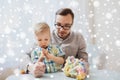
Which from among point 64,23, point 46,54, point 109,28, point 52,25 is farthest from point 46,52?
point 109,28

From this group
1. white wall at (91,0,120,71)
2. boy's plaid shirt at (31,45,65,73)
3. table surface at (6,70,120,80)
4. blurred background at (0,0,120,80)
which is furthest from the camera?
white wall at (91,0,120,71)

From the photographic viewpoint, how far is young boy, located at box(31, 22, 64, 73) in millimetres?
1436

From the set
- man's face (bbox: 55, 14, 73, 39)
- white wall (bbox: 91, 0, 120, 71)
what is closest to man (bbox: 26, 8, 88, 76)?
man's face (bbox: 55, 14, 73, 39)

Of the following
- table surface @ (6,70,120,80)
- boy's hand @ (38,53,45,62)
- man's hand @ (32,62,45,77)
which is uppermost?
boy's hand @ (38,53,45,62)

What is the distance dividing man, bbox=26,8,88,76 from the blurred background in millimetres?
221

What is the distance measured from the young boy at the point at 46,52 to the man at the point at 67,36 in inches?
6.5

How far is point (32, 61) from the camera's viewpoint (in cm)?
→ 158

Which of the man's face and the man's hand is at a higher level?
the man's face

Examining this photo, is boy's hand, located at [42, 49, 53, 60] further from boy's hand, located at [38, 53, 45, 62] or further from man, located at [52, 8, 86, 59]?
man, located at [52, 8, 86, 59]

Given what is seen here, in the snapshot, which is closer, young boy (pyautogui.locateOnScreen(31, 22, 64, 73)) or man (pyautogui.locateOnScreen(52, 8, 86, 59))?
young boy (pyautogui.locateOnScreen(31, 22, 64, 73))

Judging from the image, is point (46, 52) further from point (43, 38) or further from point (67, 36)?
point (67, 36)

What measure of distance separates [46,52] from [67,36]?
1.18ft

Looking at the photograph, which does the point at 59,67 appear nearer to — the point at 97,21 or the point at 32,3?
the point at 32,3

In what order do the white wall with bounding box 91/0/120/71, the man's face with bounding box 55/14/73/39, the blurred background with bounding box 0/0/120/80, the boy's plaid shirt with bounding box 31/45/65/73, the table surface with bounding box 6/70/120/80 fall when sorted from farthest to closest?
the white wall with bounding box 91/0/120/71
the blurred background with bounding box 0/0/120/80
the man's face with bounding box 55/14/73/39
the boy's plaid shirt with bounding box 31/45/65/73
the table surface with bounding box 6/70/120/80
